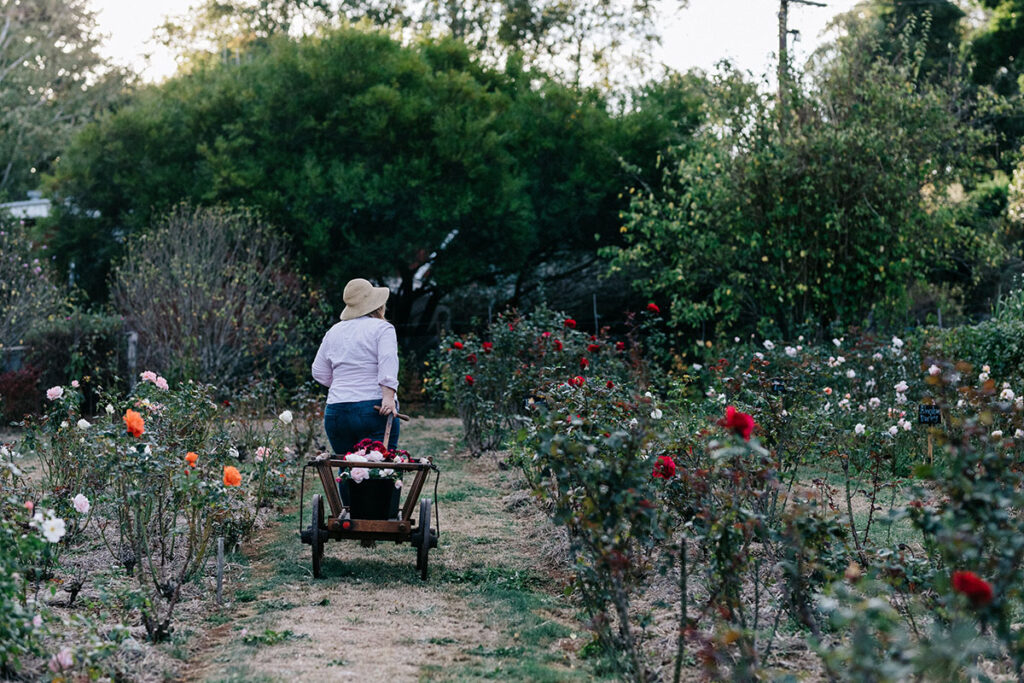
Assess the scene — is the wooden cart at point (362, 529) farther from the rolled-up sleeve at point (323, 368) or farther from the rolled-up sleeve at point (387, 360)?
the rolled-up sleeve at point (323, 368)

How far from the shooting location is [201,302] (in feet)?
39.9

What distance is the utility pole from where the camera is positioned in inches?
544

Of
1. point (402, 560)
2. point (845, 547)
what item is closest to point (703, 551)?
point (845, 547)

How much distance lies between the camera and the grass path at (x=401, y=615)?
3918 mm

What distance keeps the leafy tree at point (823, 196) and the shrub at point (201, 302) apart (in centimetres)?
549

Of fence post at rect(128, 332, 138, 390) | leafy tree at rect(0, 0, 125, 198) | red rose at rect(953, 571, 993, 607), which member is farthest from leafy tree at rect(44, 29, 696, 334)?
leafy tree at rect(0, 0, 125, 198)

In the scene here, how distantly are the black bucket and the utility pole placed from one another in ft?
32.8

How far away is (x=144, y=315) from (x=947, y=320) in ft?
45.0

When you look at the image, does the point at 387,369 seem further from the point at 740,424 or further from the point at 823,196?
the point at 823,196

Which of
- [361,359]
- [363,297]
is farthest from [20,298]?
[361,359]

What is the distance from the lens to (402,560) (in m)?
5.93

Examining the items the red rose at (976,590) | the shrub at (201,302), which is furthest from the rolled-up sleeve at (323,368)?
the shrub at (201,302)

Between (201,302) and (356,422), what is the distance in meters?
6.80

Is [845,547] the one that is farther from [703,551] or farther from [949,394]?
[949,394]
